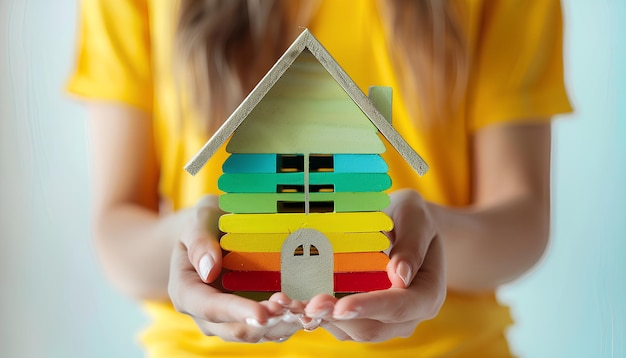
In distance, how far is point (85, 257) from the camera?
2.32 ft

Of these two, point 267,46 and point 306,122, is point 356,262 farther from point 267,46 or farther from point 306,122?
point 267,46

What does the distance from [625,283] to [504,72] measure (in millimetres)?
290

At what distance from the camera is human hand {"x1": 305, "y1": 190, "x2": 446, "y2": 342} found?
12.7 inches

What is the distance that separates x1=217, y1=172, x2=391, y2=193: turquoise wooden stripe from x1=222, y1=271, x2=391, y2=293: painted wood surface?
0.04m

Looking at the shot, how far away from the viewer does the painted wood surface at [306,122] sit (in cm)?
36

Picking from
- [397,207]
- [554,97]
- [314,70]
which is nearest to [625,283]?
[554,97]

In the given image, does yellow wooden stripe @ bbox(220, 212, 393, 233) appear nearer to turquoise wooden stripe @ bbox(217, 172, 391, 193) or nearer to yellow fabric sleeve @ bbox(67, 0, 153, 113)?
turquoise wooden stripe @ bbox(217, 172, 391, 193)

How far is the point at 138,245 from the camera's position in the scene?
583 mm

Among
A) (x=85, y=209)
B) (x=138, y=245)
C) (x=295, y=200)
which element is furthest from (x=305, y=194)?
(x=85, y=209)

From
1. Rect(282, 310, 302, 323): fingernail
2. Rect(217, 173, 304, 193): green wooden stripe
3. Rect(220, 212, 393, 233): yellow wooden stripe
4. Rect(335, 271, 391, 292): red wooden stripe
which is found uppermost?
Rect(217, 173, 304, 193): green wooden stripe

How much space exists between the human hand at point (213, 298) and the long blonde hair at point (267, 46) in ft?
0.57

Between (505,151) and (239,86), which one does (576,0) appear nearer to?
(505,151)

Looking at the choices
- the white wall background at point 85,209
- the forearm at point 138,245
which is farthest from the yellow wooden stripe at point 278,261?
the white wall background at point 85,209

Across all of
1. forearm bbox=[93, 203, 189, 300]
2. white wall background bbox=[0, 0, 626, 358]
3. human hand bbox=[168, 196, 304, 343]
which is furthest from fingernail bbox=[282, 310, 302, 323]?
white wall background bbox=[0, 0, 626, 358]
